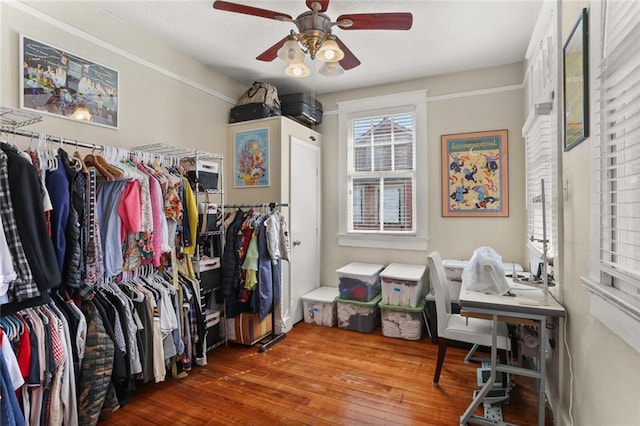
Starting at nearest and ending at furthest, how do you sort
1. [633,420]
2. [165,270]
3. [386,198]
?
[633,420] → [165,270] → [386,198]

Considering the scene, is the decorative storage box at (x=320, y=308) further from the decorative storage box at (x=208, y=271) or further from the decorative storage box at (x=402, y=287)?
the decorative storage box at (x=208, y=271)

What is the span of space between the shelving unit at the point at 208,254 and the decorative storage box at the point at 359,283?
130 cm

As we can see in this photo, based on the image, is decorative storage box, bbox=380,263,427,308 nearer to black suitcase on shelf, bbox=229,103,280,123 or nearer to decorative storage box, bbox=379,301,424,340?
decorative storage box, bbox=379,301,424,340

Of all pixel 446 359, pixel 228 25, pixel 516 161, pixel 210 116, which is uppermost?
pixel 228 25

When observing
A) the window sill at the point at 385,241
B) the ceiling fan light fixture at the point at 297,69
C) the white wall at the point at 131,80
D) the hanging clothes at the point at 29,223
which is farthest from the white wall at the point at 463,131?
the hanging clothes at the point at 29,223

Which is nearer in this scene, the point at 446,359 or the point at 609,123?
the point at 609,123

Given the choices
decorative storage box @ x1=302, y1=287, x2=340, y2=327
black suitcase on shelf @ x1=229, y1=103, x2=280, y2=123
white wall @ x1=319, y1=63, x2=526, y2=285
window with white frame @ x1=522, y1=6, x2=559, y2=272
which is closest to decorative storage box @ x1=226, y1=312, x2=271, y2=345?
decorative storage box @ x1=302, y1=287, x2=340, y2=327

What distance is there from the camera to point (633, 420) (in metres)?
1.08

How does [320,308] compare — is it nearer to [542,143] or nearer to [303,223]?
[303,223]

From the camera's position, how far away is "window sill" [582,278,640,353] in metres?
1.03

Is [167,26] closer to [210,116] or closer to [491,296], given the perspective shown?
[210,116]

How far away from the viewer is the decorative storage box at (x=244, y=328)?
3092mm

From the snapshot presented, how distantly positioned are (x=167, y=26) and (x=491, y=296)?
3140 mm

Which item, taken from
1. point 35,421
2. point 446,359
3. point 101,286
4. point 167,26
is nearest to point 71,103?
point 167,26
